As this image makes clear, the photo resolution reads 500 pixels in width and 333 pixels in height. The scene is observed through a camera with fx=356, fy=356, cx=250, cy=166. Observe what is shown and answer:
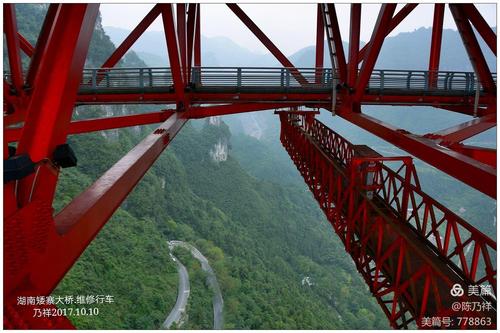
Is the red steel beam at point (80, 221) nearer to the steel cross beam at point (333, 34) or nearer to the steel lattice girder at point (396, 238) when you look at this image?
the steel lattice girder at point (396, 238)

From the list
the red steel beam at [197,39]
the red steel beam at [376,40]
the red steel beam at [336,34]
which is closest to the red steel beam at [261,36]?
the red steel beam at [197,39]

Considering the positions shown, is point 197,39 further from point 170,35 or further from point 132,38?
point 170,35

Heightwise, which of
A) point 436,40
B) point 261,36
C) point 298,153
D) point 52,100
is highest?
point 261,36

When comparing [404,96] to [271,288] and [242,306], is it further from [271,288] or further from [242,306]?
[271,288]

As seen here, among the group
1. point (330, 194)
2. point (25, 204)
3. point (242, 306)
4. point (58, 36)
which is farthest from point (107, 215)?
point (242, 306)

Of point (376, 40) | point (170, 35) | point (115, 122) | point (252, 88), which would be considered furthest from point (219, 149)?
point (376, 40)
